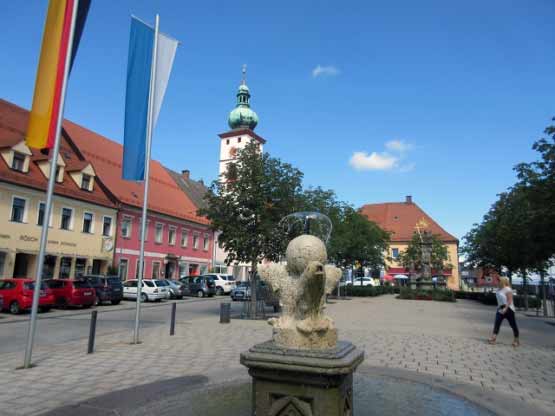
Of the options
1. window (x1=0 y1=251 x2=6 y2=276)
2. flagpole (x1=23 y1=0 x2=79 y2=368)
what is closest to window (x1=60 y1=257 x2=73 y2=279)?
window (x1=0 y1=251 x2=6 y2=276)

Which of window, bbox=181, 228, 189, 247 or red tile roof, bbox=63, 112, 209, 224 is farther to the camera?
window, bbox=181, 228, 189, 247

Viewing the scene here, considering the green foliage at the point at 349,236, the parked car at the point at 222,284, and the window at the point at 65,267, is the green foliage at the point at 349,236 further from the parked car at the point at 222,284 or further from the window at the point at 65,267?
the window at the point at 65,267

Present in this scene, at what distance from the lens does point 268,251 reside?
691 inches

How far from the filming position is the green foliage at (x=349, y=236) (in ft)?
99.2

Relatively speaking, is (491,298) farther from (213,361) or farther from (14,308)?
(14,308)

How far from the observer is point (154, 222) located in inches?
1496

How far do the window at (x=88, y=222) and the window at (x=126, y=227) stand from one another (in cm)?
333

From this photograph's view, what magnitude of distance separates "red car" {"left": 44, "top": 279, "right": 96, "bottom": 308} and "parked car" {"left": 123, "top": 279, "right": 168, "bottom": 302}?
628 centimetres

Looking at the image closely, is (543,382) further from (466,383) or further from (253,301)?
(253,301)

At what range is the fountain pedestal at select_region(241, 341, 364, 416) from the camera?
3.60 m

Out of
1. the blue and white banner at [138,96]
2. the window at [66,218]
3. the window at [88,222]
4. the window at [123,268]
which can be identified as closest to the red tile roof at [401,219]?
the window at [123,268]

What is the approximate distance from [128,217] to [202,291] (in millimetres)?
8560

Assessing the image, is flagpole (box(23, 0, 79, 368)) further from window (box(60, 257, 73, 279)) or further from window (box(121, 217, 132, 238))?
window (box(121, 217, 132, 238))

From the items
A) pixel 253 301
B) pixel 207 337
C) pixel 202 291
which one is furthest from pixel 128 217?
pixel 207 337
